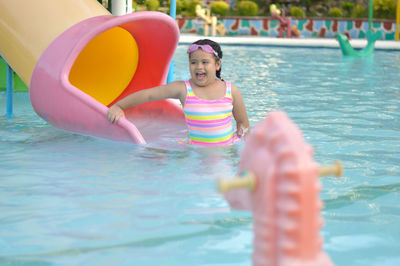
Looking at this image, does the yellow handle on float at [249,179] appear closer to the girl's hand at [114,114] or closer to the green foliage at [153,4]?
A: the girl's hand at [114,114]

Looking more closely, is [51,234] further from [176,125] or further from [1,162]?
[176,125]

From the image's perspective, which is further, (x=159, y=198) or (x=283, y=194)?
(x=159, y=198)

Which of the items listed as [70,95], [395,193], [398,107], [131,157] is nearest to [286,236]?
[395,193]

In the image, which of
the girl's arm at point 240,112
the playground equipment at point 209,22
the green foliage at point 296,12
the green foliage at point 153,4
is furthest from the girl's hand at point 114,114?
the green foliage at point 296,12

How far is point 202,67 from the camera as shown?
361 centimetres

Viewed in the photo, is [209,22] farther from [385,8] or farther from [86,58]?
[86,58]

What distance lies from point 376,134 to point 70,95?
2234 mm

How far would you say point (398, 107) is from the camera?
5668 mm

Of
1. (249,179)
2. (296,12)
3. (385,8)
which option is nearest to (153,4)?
(296,12)

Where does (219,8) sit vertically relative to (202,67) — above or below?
above

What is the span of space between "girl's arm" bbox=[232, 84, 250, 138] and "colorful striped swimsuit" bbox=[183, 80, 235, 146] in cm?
6

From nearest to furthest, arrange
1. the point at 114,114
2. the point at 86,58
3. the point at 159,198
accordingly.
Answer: the point at 159,198 → the point at 114,114 → the point at 86,58

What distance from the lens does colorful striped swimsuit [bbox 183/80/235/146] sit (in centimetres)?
370

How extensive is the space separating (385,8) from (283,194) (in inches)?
806
